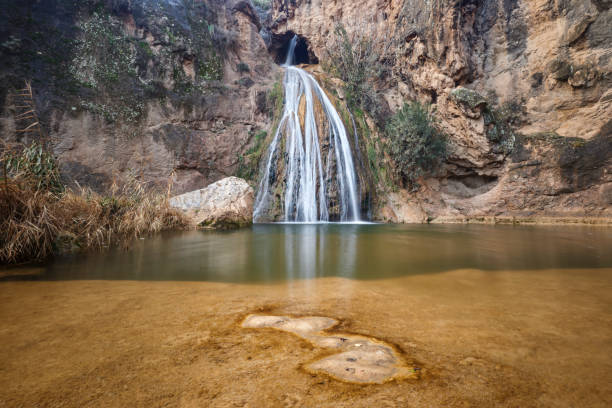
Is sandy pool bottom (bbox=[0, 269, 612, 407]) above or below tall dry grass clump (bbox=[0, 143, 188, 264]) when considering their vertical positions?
below

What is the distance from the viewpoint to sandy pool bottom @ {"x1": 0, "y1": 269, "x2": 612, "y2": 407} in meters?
1.07

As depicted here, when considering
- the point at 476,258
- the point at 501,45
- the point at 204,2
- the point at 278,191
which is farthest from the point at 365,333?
the point at 204,2

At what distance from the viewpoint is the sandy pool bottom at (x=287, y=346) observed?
1074 millimetres

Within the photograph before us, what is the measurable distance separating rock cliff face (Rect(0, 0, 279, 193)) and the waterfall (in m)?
2.01

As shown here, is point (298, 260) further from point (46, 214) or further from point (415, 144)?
point (415, 144)

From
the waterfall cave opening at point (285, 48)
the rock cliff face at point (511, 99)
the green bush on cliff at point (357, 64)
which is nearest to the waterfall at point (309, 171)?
the rock cliff face at point (511, 99)

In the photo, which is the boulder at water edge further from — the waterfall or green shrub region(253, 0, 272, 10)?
green shrub region(253, 0, 272, 10)

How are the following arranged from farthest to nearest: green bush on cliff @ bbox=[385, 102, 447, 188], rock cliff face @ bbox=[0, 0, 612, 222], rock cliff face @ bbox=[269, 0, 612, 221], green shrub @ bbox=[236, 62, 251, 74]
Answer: green shrub @ bbox=[236, 62, 251, 74]
green bush on cliff @ bbox=[385, 102, 447, 188]
rock cliff face @ bbox=[269, 0, 612, 221]
rock cliff face @ bbox=[0, 0, 612, 222]

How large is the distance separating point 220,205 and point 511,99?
14.0m

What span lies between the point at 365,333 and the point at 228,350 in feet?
2.44

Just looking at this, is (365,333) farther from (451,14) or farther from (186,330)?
(451,14)

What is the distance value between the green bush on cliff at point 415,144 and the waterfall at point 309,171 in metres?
2.44

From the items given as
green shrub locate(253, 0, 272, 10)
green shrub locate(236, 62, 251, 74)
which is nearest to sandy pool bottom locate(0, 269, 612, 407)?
green shrub locate(236, 62, 251, 74)

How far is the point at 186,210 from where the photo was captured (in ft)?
27.7
